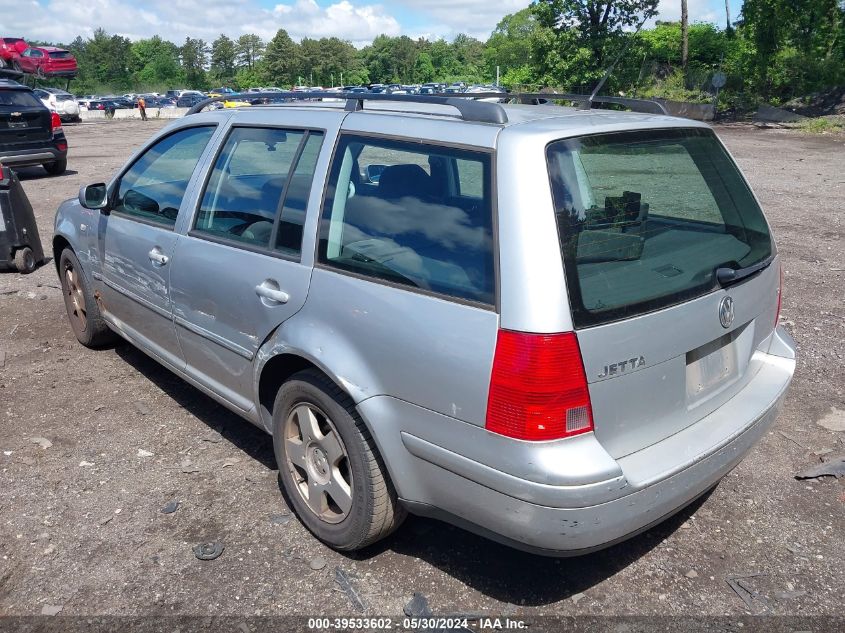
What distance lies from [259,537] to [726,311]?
223 cm

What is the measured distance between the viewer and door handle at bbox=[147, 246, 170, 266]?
3.94 meters

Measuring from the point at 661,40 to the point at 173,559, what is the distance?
4642 cm

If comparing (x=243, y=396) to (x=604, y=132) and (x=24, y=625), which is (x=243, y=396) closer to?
(x=24, y=625)

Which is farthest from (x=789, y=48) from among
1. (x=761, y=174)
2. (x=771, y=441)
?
(x=771, y=441)

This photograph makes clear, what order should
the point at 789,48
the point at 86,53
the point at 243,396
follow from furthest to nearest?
the point at 86,53, the point at 789,48, the point at 243,396

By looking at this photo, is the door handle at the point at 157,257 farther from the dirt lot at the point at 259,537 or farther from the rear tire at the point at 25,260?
the rear tire at the point at 25,260

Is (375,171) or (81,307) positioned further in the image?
(81,307)

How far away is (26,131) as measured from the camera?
14.0m

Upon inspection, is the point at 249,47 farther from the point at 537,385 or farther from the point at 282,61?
the point at 537,385

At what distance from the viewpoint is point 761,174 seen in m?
14.3

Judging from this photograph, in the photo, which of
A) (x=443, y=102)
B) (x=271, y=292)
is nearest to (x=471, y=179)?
(x=443, y=102)

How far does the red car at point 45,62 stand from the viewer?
128 feet

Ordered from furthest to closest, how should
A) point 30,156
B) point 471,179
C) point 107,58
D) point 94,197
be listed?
point 107,58 < point 30,156 < point 94,197 < point 471,179

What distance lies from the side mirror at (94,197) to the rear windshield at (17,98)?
1100 cm
